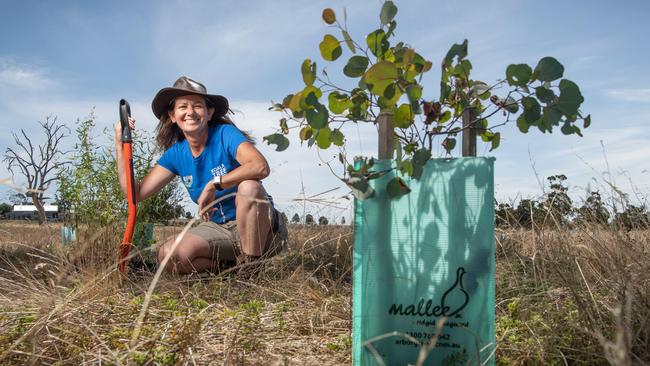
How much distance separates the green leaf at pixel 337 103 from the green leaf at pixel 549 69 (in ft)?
1.94

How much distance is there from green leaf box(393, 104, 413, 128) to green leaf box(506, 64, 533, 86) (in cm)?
31

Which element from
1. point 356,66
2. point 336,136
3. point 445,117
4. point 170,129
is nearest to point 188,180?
point 170,129

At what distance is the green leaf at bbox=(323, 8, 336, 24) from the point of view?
1.71 metres

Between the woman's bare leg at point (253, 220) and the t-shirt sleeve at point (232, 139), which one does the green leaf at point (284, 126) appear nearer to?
the woman's bare leg at point (253, 220)

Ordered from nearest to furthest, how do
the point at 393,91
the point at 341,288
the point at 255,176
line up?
the point at 393,91 → the point at 341,288 → the point at 255,176

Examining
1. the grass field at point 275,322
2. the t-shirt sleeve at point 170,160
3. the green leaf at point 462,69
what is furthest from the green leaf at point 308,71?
the t-shirt sleeve at point 170,160

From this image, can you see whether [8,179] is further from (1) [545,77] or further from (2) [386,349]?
(1) [545,77]

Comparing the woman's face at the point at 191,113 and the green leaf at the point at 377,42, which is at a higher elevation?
the woman's face at the point at 191,113

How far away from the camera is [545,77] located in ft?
5.37

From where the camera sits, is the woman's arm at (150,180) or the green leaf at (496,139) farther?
the woman's arm at (150,180)

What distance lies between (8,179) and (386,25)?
120 centimetres

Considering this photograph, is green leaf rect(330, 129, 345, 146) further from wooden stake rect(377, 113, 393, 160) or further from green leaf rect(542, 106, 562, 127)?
green leaf rect(542, 106, 562, 127)

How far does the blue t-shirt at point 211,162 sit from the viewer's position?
3795mm

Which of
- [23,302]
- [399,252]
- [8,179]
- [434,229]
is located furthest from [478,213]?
[23,302]
